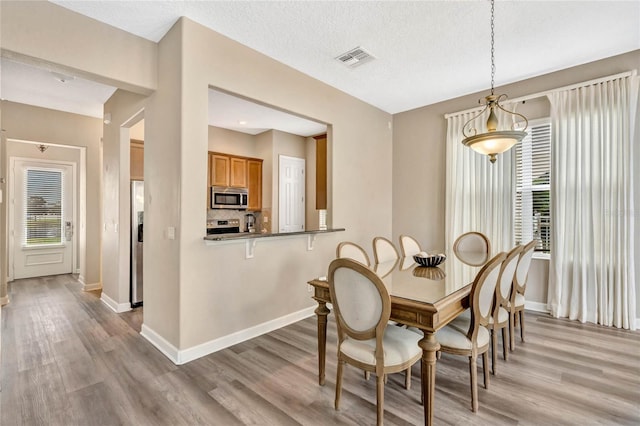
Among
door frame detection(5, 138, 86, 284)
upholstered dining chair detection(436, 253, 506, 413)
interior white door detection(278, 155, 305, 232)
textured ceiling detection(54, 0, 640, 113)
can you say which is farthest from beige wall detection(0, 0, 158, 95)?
interior white door detection(278, 155, 305, 232)

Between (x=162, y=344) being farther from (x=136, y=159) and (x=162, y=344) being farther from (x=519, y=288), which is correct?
(x=519, y=288)

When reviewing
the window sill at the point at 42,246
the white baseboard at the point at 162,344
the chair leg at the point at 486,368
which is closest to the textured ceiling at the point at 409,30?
the chair leg at the point at 486,368

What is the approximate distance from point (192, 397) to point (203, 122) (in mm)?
2219

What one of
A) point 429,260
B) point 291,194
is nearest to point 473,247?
point 429,260

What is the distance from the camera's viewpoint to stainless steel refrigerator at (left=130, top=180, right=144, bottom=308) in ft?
Result: 13.4

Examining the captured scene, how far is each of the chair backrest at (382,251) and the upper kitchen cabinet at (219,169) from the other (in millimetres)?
3583

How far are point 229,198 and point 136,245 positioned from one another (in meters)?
2.07

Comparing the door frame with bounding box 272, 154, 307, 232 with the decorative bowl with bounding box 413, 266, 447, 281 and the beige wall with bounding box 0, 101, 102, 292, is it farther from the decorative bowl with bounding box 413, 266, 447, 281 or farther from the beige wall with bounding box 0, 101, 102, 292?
the decorative bowl with bounding box 413, 266, 447, 281

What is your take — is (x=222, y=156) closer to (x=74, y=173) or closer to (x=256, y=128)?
(x=256, y=128)

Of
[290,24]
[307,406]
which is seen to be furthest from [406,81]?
[307,406]

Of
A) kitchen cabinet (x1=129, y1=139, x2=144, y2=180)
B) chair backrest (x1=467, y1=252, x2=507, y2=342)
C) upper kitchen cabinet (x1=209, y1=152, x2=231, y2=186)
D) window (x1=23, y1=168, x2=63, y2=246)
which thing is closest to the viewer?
chair backrest (x1=467, y1=252, x2=507, y2=342)

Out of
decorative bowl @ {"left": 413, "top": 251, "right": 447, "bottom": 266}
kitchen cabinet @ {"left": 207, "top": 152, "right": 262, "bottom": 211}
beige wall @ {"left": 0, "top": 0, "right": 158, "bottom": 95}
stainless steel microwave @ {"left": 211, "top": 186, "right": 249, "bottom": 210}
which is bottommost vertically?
decorative bowl @ {"left": 413, "top": 251, "right": 447, "bottom": 266}

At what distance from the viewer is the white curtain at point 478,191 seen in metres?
4.05

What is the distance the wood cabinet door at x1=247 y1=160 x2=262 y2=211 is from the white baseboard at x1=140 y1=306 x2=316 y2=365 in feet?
10.8
